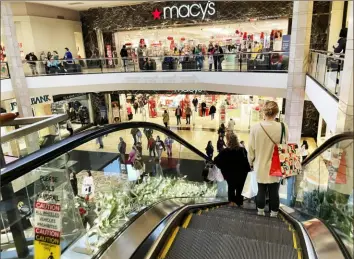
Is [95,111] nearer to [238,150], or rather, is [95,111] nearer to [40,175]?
[238,150]

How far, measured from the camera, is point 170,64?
12609mm

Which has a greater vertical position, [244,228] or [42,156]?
[42,156]

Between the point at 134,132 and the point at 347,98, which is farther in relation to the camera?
the point at 134,132

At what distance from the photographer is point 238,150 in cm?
408

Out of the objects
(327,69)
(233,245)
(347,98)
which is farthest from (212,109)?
(347,98)

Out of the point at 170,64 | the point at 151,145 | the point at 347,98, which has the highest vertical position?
the point at 347,98

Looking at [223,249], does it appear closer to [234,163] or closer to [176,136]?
[234,163]

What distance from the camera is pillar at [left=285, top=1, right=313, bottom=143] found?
8.73m

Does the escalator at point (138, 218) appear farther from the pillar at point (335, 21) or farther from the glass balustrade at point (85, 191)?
the pillar at point (335, 21)

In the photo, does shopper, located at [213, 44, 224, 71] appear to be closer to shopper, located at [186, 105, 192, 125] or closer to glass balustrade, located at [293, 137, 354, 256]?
shopper, located at [186, 105, 192, 125]

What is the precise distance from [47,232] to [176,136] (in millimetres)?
2917

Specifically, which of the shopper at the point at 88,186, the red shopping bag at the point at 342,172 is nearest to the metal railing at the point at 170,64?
the red shopping bag at the point at 342,172

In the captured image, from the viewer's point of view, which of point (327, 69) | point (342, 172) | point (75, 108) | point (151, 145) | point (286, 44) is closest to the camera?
point (342, 172)

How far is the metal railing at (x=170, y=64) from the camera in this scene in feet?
34.1
